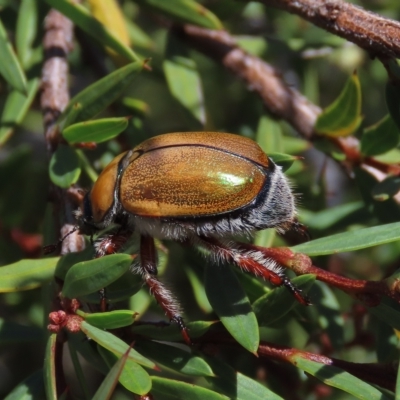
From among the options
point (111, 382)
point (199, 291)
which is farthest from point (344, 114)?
point (111, 382)

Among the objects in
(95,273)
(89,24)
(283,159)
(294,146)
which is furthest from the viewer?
(294,146)

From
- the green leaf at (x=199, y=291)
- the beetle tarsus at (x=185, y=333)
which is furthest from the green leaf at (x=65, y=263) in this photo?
the green leaf at (x=199, y=291)

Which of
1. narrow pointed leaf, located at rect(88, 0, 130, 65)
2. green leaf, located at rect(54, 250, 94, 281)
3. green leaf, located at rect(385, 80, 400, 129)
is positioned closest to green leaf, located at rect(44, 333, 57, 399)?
green leaf, located at rect(54, 250, 94, 281)

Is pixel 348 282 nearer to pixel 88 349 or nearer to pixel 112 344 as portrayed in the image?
pixel 112 344

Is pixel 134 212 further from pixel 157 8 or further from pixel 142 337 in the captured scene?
pixel 157 8

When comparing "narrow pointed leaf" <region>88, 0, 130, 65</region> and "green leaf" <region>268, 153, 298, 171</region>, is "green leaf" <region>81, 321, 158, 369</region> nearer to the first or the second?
"green leaf" <region>268, 153, 298, 171</region>
